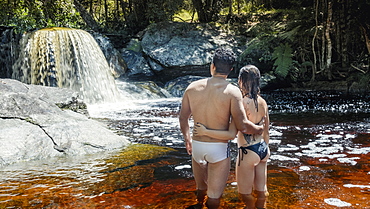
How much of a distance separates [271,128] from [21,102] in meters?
5.51

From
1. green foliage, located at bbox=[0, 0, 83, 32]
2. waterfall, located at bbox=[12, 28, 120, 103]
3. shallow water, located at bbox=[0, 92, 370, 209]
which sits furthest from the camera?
green foliage, located at bbox=[0, 0, 83, 32]

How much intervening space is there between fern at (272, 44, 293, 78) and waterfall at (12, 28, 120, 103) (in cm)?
717

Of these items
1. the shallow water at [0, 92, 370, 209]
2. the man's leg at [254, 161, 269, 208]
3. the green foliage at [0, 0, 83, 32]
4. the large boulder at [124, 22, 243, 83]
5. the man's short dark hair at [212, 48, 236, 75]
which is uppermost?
the green foliage at [0, 0, 83, 32]

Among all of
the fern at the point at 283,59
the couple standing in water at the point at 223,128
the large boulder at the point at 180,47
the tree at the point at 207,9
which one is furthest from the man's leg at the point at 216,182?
the tree at the point at 207,9

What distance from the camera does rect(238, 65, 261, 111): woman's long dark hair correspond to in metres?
3.33

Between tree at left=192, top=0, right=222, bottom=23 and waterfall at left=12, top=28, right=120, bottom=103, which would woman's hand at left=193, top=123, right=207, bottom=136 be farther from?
tree at left=192, top=0, right=222, bottom=23

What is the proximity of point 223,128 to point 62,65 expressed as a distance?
12181 mm

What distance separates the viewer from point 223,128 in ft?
10.6

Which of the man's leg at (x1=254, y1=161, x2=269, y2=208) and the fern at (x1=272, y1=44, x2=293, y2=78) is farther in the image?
the fern at (x1=272, y1=44, x2=293, y2=78)

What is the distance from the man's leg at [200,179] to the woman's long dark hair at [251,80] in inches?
33.6

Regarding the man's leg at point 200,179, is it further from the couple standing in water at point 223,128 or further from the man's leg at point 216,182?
the man's leg at point 216,182

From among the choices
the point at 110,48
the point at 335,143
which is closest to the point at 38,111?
the point at 335,143

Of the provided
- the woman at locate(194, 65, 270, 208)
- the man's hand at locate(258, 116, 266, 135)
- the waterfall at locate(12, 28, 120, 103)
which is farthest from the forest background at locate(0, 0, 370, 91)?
the woman at locate(194, 65, 270, 208)

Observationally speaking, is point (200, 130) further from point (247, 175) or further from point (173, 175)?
point (173, 175)
